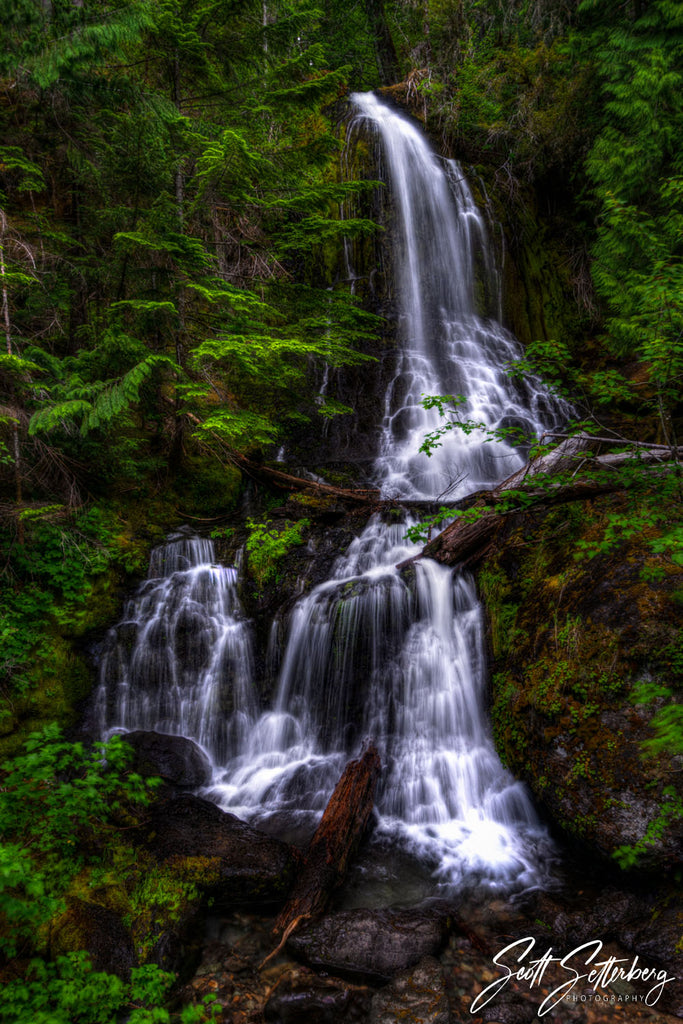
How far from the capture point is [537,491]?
495 cm

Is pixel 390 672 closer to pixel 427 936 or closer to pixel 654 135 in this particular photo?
pixel 427 936

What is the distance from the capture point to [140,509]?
294 inches

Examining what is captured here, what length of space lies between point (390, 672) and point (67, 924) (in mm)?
3400

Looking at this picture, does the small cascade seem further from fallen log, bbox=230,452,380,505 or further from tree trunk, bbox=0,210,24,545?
fallen log, bbox=230,452,380,505

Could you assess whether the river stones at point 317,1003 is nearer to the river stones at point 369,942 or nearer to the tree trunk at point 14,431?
the river stones at point 369,942

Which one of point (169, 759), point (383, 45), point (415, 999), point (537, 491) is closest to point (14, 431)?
point (169, 759)

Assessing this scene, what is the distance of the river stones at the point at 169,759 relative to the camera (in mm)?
4805

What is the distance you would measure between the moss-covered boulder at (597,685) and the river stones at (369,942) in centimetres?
130

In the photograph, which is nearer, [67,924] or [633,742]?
[67,924]

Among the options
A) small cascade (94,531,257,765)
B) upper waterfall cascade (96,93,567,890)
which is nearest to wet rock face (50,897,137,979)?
upper waterfall cascade (96,93,567,890)

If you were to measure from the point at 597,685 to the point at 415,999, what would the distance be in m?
2.33

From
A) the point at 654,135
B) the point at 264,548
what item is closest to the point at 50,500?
the point at 264,548

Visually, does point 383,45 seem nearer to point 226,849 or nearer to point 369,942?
point 226,849

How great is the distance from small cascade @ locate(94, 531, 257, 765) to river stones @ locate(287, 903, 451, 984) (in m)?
2.47
